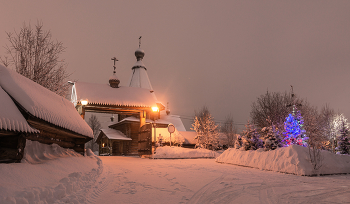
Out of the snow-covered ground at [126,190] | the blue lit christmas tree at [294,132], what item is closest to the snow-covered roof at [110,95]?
the blue lit christmas tree at [294,132]

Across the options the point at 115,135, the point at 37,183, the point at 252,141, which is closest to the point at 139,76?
the point at 115,135

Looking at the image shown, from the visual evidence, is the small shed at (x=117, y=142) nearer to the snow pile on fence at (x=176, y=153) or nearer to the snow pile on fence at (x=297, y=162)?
the snow pile on fence at (x=176, y=153)

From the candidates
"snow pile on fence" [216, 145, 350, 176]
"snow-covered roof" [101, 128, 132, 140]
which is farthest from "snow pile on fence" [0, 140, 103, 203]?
"snow-covered roof" [101, 128, 132, 140]

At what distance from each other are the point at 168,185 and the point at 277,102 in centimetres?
3085

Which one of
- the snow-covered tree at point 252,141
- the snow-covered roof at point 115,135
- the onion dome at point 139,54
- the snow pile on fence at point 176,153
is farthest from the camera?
the onion dome at point 139,54

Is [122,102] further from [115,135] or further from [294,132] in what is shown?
[294,132]

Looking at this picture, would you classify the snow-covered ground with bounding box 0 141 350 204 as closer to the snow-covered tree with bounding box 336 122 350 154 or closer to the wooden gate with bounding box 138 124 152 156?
the snow-covered tree with bounding box 336 122 350 154

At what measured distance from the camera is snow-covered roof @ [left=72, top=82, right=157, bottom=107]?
17547 mm

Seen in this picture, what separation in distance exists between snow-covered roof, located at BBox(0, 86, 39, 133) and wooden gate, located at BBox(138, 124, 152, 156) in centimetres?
1278

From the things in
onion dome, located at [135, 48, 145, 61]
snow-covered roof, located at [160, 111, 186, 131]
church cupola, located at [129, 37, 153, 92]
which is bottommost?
snow-covered roof, located at [160, 111, 186, 131]

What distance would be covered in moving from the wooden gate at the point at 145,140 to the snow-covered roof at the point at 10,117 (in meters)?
12.8

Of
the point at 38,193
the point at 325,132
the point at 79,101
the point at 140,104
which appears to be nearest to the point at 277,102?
the point at 325,132

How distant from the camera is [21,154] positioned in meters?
4.47

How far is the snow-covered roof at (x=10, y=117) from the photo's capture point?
12.7 ft
